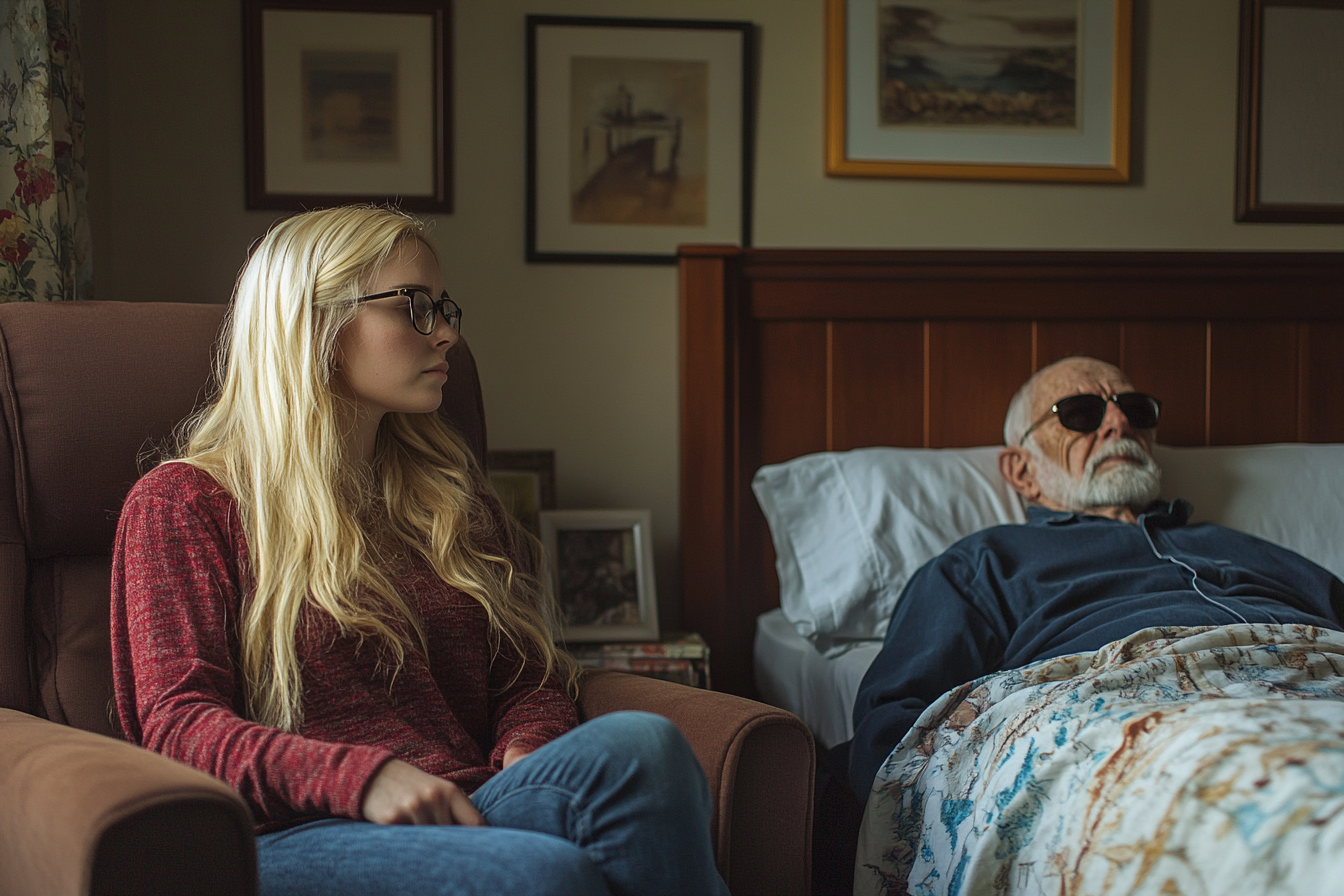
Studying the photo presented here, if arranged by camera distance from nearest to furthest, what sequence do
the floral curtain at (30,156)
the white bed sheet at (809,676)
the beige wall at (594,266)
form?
the floral curtain at (30,156)
the white bed sheet at (809,676)
the beige wall at (594,266)

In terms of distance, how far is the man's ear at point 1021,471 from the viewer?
6.20 feet

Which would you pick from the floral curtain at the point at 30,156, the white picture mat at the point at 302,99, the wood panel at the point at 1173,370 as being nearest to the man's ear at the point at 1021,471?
the wood panel at the point at 1173,370

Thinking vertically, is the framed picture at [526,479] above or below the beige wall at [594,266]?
below

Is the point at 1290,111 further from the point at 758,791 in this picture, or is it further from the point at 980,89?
the point at 758,791

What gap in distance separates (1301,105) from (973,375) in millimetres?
970

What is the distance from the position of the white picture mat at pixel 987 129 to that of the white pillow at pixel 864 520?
0.65 m

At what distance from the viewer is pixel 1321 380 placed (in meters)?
2.25

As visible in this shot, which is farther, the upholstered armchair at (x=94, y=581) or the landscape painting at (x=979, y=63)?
the landscape painting at (x=979, y=63)

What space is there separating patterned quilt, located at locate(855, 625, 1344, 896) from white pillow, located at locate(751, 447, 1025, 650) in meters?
0.51

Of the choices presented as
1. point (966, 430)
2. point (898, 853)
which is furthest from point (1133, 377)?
point (898, 853)

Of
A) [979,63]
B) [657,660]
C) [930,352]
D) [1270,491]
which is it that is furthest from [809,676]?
[979,63]

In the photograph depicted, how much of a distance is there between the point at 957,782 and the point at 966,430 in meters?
1.11

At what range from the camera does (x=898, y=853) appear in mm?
1243

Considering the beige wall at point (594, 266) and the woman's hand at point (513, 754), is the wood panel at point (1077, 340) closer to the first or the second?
the beige wall at point (594, 266)
